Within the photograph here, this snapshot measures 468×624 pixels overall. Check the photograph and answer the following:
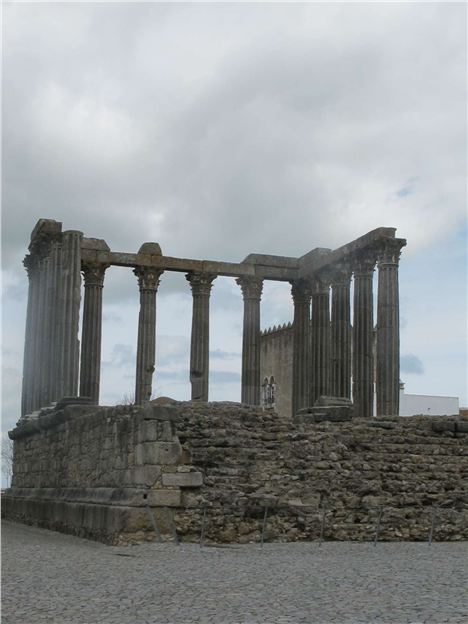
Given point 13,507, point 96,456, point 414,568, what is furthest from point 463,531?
point 13,507

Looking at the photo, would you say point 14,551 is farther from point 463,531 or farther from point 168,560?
point 463,531

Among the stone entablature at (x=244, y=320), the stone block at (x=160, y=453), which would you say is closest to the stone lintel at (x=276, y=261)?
the stone entablature at (x=244, y=320)

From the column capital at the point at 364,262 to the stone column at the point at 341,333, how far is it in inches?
29.8

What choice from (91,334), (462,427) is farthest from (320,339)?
(462,427)

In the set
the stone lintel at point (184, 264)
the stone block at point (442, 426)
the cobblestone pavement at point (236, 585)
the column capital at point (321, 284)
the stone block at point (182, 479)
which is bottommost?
the cobblestone pavement at point (236, 585)

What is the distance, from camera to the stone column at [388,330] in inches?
1016

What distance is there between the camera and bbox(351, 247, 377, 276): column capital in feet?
88.3

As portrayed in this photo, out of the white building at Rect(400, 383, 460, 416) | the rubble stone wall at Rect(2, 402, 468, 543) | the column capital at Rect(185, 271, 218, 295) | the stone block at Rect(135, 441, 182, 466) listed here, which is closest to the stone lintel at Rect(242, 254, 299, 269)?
the column capital at Rect(185, 271, 218, 295)

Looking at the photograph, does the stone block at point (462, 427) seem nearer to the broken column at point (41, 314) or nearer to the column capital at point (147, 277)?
the broken column at point (41, 314)

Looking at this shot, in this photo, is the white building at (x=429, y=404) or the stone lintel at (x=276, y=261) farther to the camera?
the white building at (x=429, y=404)

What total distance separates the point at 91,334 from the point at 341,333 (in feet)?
24.3

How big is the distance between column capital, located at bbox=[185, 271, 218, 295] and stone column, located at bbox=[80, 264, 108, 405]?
2744mm

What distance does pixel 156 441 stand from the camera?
49.1 feet

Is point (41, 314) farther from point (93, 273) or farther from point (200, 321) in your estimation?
point (200, 321)
